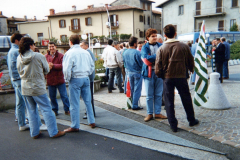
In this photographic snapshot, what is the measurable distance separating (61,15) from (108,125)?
45673mm

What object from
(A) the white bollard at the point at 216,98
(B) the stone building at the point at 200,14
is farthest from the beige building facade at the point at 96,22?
(A) the white bollard at the point at 216,98

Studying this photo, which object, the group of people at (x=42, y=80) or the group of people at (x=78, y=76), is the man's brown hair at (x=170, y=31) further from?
the group of people at (x=42, y=80)

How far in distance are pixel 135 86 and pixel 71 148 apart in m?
2.64

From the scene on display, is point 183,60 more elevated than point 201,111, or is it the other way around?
point 183,60

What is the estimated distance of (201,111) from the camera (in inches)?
227

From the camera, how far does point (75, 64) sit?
14.9 ft

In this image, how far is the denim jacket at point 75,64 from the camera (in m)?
4.49

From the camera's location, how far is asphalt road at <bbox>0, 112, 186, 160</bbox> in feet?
11.9

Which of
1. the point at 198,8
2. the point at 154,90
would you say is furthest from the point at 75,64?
the point at 198,8

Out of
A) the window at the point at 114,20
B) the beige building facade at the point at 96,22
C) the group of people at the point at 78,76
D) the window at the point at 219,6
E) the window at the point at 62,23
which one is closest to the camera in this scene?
the group of people at the point at 78,76

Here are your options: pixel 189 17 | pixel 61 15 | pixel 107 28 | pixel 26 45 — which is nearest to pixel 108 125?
pixel 26 45

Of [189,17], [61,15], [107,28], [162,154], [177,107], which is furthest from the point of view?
[61,15]

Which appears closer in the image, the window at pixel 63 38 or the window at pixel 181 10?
the window at pixel 181 10

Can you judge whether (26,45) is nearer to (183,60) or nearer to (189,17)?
(183,60)
